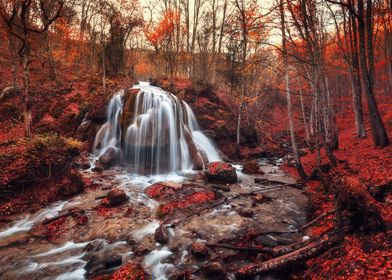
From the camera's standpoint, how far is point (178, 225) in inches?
338

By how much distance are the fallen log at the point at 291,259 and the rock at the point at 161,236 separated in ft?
8.86

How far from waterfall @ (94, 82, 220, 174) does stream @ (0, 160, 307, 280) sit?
16.2 feet

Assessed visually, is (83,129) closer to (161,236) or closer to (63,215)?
(63,215)

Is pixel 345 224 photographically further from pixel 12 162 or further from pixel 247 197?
pixel 12 162

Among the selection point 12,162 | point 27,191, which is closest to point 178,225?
point 27,191

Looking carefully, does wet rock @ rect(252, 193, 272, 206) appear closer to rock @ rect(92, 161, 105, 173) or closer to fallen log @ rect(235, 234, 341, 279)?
fallen log @ rect(235, 234, 341, 279)

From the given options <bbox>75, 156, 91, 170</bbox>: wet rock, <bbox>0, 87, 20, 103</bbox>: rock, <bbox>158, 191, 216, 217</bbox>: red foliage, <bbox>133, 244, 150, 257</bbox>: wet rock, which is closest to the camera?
<bbox>133, 244, 150, 257</bbox>: wet rock

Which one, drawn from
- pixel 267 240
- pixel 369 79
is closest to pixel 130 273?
pixel 267 240

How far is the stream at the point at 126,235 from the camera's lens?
646 cm

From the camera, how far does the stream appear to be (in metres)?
6.46

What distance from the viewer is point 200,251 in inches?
262

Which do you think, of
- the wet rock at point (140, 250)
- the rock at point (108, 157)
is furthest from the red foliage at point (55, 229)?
the rock at point (108, 157)

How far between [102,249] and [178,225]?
2464 millimetres

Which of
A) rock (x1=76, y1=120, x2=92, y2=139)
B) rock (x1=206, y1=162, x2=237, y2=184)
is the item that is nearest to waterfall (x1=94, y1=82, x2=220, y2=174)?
rock (x1=76, y1=120, x2=92, y2=139)
